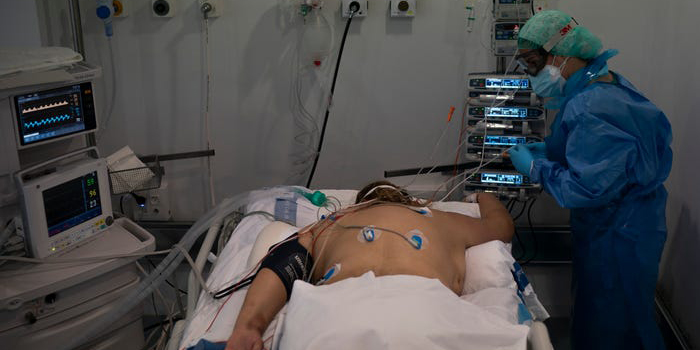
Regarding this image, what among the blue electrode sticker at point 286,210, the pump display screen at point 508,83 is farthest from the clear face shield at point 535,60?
the blue electrode sticker at point 286,210

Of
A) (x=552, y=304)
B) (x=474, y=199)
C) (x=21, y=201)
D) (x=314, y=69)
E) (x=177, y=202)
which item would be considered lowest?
(x=552, y=304)

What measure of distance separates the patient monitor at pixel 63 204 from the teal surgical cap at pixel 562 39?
162cm

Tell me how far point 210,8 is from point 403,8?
0.90 metres

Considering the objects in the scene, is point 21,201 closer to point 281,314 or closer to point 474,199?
point 281,314

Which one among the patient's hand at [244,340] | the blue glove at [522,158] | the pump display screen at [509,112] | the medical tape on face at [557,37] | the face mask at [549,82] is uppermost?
the medical tape on face at [557,37]

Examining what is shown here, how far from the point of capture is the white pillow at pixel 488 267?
205cm

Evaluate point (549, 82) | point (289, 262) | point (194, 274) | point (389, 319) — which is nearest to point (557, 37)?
point (549, 82)

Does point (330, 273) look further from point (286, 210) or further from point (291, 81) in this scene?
point (291, 81)

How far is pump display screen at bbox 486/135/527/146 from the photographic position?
2.71 m

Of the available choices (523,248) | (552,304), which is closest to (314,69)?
(523,248)

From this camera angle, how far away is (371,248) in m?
1.95

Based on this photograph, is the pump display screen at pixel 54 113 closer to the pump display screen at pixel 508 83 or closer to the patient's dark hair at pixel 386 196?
the patient's dark hair at pixel 386 196

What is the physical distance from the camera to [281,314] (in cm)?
187

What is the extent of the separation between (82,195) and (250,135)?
1.13 metres
